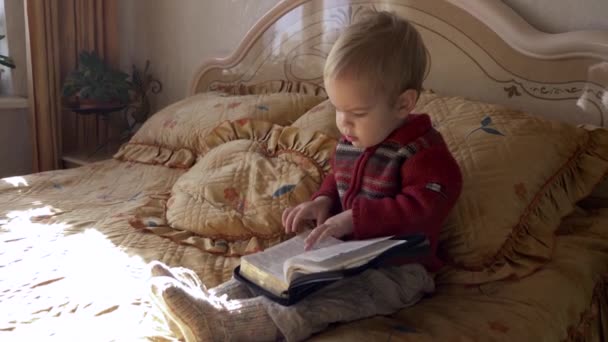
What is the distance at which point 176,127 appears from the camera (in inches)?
79.1

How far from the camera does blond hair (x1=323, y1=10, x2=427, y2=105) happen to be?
98 centimetres

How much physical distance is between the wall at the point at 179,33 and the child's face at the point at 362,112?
1387mm

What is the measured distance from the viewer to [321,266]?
0.82 m

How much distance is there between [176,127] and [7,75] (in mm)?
1439

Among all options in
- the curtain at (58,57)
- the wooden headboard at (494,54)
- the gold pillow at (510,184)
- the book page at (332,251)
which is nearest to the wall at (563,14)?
the wooden headboard at (494,54)

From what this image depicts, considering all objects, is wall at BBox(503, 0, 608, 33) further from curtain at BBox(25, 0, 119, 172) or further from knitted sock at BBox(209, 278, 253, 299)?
curtain at BBox(25, 0, 119, 172)

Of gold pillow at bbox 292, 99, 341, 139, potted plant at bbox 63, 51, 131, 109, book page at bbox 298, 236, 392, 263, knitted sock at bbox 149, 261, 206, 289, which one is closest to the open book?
book page at bbox 298, 236, 392, 263

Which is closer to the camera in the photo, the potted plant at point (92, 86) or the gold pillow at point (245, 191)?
the gold pillow at point (245, 191)

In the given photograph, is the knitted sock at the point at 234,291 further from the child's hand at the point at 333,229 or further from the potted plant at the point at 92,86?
the potted plant at the point at 92,86

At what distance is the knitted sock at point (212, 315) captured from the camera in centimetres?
78

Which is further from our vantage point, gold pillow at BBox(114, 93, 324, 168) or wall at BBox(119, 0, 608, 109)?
wall at BBox(119, 0, 608, 109)

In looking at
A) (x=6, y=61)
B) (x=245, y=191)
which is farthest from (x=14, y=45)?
(x=245, y=191)

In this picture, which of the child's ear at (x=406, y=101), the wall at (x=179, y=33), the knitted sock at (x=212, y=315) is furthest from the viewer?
the wall at (x=179, y=33)

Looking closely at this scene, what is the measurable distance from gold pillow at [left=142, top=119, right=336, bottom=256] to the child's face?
0.30 metres
